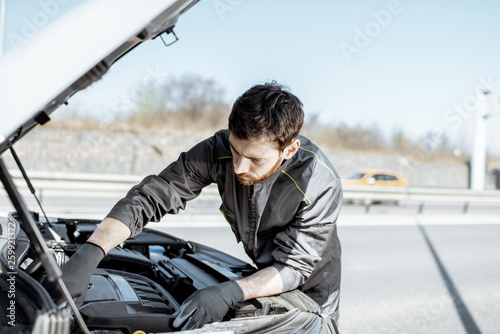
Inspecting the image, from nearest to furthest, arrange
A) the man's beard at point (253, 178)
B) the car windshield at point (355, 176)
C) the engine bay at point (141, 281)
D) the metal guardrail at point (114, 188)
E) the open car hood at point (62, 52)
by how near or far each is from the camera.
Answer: the open car hood at point (62, 52), the engine bay at point (141, 281), the man's beard at point (253, 178), the metal guardrail at point (114, 188), the car windshield at point (355, 176)

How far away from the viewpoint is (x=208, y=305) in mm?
1508

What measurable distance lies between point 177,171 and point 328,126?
29052 millimetres

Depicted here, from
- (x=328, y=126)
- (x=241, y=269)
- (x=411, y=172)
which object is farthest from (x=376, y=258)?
(x=328, y=126)

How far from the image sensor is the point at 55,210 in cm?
785

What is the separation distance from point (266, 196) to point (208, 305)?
2.00 ft

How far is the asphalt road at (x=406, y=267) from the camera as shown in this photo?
159 inches

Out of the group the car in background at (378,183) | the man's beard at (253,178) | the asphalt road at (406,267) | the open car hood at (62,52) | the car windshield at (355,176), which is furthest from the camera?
the car windshield at (355,176)

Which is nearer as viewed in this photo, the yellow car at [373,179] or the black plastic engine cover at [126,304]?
the black plastic engine cover at [126,304]

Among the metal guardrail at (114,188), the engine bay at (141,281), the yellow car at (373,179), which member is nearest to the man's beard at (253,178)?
the engine bay at (141,281)

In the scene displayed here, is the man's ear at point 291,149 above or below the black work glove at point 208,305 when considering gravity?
above

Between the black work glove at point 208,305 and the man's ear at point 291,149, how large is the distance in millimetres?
630

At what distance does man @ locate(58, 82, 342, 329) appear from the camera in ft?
5.95

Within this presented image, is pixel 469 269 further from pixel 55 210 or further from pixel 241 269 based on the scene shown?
pixel 55 210

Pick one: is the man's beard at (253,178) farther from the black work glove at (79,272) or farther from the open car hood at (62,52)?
the open car hood at (62,52)
